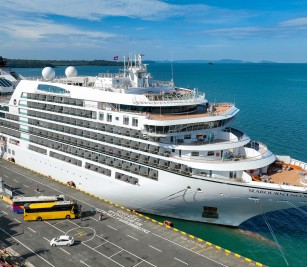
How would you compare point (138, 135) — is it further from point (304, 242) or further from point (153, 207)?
point (304, 242)

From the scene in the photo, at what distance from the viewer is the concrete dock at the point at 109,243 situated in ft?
82.7

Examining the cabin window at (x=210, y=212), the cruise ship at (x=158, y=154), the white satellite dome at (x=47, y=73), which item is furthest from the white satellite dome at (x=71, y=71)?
the cabin window at (x=210, y=212)

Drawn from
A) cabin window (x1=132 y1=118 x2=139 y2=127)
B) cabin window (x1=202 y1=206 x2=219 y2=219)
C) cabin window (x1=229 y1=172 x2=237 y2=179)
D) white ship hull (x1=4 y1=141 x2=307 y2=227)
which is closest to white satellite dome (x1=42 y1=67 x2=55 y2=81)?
white ship hull (x1=4 y1=141 x2=307 y2=227)

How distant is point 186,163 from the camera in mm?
30344

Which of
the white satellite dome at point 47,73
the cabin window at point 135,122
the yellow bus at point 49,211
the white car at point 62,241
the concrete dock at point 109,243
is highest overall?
the white satellite dome at point 47,73

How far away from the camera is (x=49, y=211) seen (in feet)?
101

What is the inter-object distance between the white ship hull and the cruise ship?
92mm

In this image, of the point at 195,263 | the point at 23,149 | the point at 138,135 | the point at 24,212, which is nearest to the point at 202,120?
the point at 138,135

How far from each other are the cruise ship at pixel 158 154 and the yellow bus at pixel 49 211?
233 inches

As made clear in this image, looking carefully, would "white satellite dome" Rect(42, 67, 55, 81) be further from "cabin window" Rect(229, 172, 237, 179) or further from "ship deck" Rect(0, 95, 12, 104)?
"cabin window" Rect(229, 172, 237, 179)

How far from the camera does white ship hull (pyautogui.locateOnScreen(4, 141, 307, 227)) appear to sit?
1158 inches

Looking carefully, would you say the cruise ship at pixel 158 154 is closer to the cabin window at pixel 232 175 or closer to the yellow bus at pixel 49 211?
the cabin window at pixel 232 175

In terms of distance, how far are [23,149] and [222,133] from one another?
29313 mm

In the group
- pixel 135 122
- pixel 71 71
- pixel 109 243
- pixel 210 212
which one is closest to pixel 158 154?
pixel 135 122
